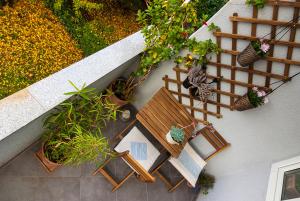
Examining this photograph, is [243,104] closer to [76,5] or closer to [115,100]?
[115,100]

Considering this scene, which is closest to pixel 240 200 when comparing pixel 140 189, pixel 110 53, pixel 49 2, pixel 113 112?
pixel 140 189

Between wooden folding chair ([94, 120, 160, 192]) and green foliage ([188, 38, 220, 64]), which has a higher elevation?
green foliage ([188, 38, 220, 64])

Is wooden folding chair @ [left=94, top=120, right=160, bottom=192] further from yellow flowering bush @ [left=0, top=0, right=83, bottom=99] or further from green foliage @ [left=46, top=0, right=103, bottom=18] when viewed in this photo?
green foliage @ [left=46, top=0, right=103, bottom=18]

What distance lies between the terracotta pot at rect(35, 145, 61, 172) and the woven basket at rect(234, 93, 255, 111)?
2.15 metres

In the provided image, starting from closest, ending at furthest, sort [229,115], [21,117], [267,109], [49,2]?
[21,117] → [267,109] → [229,115] → [49,2]

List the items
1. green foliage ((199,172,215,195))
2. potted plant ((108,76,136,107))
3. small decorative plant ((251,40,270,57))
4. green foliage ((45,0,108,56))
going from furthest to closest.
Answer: green foliage ((199,172,215,195)), potted plant ((108,76,136,107)), green foliage ((45,0,108,56)), small decorative plant ((251,40,270,57))

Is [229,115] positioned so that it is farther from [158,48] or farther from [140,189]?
[140,189]

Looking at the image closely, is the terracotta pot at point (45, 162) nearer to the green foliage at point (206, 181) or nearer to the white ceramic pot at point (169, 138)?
the white ceramic pot at point (169, 138)

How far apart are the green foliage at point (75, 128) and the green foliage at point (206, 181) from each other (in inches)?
74.4


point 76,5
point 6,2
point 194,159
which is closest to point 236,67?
point 194,159

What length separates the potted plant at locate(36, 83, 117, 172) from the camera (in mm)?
3924

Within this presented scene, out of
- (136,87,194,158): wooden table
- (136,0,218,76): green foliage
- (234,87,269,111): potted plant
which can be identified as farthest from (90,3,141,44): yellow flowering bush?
(234,87,269,111): potted plant

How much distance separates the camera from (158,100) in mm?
4695

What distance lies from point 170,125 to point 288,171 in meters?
1.47
